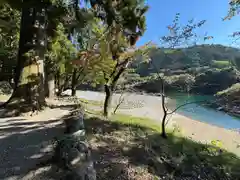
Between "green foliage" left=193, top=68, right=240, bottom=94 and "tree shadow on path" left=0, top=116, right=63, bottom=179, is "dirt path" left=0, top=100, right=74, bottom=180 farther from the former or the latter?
"green foliage" left=193, top=68, right=240, bottom=94

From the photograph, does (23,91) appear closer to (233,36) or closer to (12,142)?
(12,142)

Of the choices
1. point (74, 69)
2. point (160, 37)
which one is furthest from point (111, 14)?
point (74, 69)

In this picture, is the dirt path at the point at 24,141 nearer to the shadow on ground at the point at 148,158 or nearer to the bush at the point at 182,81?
the shadow on ground at the point at 148,158

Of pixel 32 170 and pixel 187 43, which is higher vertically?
pixel 187 43

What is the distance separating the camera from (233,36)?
15.8 feet

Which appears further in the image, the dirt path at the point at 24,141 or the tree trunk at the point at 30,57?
the tree trunk at the point at 30,57

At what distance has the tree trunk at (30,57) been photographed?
205 inches

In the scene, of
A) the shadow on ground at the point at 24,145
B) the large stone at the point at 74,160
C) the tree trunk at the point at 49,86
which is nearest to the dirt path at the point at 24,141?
the shadow on ground at the point at 24,145

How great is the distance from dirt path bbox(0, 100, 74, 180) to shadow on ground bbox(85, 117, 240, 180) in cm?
79

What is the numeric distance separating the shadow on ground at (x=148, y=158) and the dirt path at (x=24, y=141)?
0.79 meters

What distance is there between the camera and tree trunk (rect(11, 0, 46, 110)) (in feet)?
17.1

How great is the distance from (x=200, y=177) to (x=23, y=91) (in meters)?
4.51

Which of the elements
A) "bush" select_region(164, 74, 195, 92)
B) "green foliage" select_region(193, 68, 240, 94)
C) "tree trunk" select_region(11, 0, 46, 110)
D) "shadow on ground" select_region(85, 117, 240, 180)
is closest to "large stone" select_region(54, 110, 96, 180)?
"shadow on ground" select_region(85, 117, 240, 180)

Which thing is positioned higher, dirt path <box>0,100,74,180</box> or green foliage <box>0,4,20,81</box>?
green foliage <box>0,4,20,81</box>
